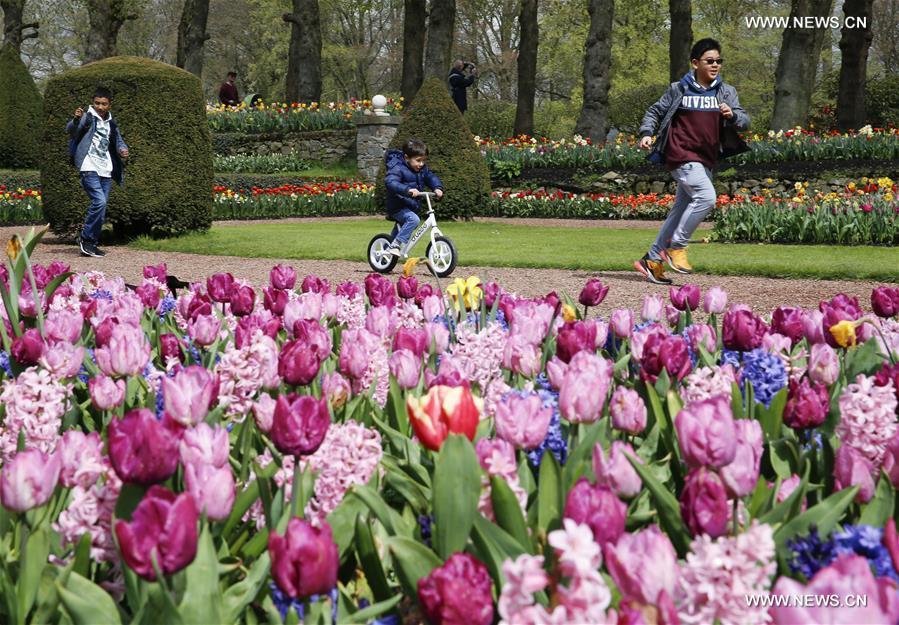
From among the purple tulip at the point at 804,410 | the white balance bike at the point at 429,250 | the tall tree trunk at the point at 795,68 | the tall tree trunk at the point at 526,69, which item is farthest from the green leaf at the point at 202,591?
the tall tree trunk at the point at 526,69

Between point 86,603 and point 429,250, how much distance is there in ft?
25.7

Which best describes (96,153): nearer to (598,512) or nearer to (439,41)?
(598,512)

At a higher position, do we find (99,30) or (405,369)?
(99,30)

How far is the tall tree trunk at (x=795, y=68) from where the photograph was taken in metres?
19.5

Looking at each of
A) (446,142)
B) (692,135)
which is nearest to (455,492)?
(692,135)

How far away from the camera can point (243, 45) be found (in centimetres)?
5109

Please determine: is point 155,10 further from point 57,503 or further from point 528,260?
point 57,503

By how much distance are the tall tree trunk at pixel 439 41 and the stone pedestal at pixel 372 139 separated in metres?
1.31

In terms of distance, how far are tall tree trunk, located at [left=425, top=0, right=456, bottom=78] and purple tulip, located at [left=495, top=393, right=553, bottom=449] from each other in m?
20.3

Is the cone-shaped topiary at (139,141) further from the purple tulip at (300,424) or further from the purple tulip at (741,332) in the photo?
the purple tulip at (300,424)

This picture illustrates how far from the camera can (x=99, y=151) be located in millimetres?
10875

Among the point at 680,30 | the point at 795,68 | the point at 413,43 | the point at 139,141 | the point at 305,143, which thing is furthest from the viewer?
the point at 305,143

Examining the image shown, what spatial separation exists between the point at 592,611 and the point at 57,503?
1084 millimetres

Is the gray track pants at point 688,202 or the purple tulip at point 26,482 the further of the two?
the gray track pants at point 688,202
